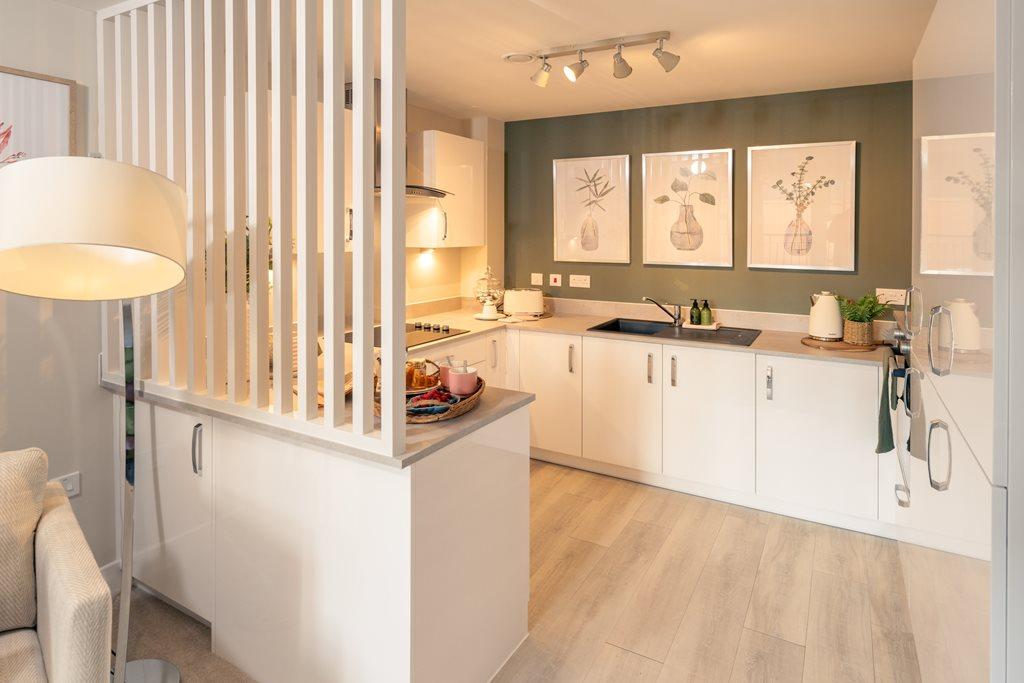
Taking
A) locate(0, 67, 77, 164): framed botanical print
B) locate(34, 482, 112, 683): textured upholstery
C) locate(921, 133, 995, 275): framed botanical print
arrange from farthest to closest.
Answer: locate(0, 67, 77, 164): framed botanical print, locate(34, 482, 112, 683): textured upholstery, locate(921, 133, 995, 275): framed botanical print

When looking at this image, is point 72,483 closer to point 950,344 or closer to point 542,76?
point 542,76

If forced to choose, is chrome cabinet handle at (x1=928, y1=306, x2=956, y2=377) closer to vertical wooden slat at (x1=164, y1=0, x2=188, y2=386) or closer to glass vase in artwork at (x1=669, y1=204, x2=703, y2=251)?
vertical wooden slat at (x1=164, y1=0, x2=188, y2=386)

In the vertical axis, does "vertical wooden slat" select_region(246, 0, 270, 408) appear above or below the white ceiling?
below

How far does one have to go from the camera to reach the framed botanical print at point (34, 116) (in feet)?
6.94

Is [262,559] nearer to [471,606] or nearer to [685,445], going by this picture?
[471,606]

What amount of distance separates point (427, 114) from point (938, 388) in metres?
3.38

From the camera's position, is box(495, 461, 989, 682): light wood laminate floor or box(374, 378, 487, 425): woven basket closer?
box(374, 378, 487, 425): woven basket

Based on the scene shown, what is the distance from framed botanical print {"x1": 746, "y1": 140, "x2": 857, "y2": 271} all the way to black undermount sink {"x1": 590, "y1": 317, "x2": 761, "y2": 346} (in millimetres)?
447

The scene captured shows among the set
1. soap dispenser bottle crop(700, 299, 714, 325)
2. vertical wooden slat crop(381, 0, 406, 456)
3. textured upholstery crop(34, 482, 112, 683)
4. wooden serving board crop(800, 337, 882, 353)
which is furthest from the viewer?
soap dispenser bottle crop(700, 299, 714, 325)

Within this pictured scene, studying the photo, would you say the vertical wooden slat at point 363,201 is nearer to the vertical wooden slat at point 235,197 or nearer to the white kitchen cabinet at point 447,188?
the vertical wooden slat at point 235,197

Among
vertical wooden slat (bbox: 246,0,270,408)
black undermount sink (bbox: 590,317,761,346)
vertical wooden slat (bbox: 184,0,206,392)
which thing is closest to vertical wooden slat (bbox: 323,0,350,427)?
vertical wooden slat (bbox: 246,0,270,408)

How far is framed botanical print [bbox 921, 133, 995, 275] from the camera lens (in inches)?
47.3

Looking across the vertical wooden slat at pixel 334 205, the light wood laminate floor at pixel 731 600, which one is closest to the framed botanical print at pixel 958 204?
the light wood laminate floor at pixel 731 600

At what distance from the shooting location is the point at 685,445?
351 cm
